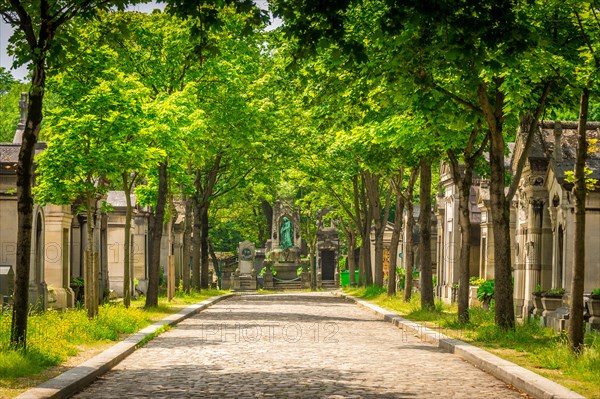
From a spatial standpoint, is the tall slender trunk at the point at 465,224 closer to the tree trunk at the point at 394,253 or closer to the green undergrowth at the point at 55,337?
the green undergrowth at the point at 55,337

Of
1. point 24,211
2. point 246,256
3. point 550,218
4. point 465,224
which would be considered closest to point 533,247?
point 550,218

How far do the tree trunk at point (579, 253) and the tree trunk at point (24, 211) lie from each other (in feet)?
24.5

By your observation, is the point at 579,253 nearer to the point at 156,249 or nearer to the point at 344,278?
the point at 156,249

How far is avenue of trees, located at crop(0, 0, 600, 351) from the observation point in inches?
478

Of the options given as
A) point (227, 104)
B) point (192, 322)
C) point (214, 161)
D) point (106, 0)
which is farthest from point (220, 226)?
point (106, 0)

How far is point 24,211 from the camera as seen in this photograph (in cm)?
1398

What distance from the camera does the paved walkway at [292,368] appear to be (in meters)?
12.1

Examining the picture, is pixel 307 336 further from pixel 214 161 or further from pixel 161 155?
pixel 214 161

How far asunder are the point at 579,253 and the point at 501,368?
7.09 feet

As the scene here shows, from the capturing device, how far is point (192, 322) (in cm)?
2702

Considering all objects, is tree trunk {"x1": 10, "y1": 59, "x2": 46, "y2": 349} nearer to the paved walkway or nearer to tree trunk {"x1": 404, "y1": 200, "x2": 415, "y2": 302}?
the paved walkway

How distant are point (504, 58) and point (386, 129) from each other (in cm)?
1063

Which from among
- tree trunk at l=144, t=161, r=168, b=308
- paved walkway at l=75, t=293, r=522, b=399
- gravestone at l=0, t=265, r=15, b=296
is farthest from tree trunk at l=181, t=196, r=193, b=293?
gravestone at l=0, t=265, r=15, b=296

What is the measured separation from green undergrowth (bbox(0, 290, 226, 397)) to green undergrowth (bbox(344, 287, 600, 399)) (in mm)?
6316
